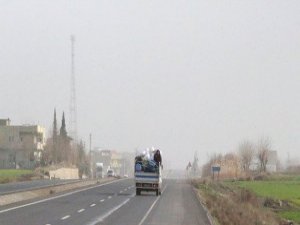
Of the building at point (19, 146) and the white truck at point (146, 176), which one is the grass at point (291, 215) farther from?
the building at point (19, 146)

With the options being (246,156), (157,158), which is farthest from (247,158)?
(157,158)

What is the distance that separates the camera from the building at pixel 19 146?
155 m

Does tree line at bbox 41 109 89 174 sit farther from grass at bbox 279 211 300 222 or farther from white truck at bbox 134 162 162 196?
grass at bbox 279 211 300 222

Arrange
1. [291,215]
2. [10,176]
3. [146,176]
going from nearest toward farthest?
[291,215] < [146,176] < [10,176]

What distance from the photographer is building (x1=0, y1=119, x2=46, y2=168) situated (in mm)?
155488

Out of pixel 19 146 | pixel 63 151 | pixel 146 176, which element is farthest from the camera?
pixel 63 151

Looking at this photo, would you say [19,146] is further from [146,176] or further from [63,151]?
[146,176]

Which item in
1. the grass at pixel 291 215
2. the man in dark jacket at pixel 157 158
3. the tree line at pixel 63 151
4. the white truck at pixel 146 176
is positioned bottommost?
the grass at pixel 291 215

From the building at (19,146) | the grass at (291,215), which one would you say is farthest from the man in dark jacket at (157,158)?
the building at (19,146)

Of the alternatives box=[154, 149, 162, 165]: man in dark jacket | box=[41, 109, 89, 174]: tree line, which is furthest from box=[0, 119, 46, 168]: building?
box=[154, 149, 162, 165]: man in dark jacket

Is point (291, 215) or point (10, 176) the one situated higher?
point (10, 176)

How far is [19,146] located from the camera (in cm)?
15700

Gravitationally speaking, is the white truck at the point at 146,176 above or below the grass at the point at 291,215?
above

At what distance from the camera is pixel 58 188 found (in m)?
61.8
